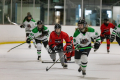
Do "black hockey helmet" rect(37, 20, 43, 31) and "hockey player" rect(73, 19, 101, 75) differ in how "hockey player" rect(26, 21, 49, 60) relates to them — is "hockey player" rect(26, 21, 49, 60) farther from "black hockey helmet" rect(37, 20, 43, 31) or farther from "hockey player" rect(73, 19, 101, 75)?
"hockey player" rect(73, 19, 101, 75)

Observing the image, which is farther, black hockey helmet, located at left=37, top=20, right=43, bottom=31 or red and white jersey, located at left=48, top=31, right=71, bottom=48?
black hockey helmet, located at left=37, top=20, right=43, bottom=31

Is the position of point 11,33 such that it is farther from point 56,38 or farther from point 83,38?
point 83,38

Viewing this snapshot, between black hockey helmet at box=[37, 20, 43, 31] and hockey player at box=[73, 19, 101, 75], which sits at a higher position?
black hockey helmet at box=[37, 20, 43, 31]

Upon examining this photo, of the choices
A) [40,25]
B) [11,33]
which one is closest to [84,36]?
[40,25]

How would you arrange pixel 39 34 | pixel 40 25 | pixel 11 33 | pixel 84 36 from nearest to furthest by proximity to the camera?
pixel 84 36
pixel 40 25
pixel 39 34
pixel 11 33

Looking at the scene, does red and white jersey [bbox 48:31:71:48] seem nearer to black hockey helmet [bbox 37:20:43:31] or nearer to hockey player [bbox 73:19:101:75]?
hockey player [bbox 73:19:101:75]

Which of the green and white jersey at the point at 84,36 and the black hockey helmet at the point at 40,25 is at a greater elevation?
the black hockey helmet at the point at 40,25

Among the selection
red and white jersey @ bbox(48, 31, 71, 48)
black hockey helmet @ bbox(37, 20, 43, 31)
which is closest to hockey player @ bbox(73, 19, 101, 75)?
red and white jersey @ bbox(48, 31, 71, 48)

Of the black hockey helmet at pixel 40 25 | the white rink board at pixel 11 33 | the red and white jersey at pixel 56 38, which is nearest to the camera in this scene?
the red and white jersey at pixel 56 38

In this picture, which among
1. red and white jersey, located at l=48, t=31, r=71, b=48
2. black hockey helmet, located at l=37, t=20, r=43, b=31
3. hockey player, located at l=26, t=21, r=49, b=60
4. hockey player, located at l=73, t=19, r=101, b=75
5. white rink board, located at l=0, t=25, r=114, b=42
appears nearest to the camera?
hockey player, located at l=73, t=19, r=101, b=75

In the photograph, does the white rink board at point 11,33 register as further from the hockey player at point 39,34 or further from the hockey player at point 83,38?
the hockey player at point 83,38

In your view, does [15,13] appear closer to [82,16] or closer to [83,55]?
[82,16]

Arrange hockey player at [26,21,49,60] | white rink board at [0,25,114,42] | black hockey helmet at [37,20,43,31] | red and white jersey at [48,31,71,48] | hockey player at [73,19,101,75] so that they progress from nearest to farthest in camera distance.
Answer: hockey player at [73,19,101,75], red and white jersey at [48,31,71,48], black hockey helmet at [37,20,43,31], hockey player at [26,21,49,60], white rink board at [0,25,114,42]

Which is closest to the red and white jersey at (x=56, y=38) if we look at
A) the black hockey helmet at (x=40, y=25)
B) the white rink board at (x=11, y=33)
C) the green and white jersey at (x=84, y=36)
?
the green and white jersey at (x=84, y=36)
